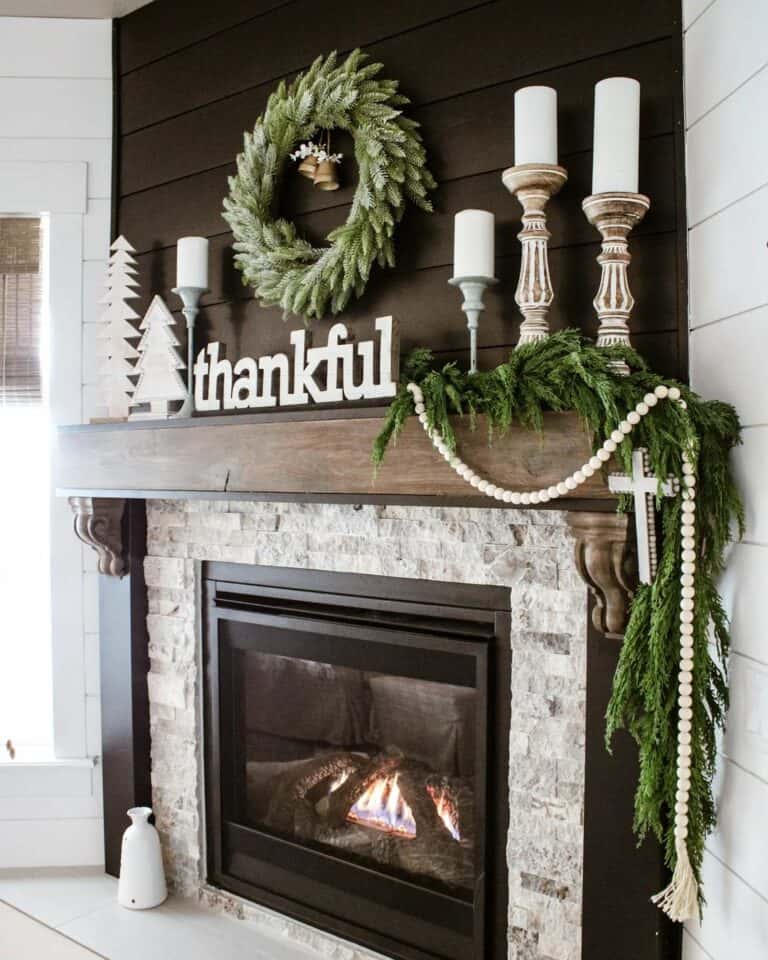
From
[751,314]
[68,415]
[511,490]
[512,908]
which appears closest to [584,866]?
[512,908]

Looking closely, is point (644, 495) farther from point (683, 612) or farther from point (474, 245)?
point (474, 245)

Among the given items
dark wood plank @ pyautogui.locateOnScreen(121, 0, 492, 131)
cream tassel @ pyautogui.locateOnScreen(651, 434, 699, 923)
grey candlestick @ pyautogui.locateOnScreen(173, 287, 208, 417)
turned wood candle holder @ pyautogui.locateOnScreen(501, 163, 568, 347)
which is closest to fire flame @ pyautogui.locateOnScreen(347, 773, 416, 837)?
cream tassel @ pyautogui.locateOnScreen(651, 434, 699, 923)

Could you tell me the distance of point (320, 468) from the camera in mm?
1635

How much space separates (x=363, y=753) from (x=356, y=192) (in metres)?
1.33

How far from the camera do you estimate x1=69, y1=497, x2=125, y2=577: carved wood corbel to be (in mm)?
2189

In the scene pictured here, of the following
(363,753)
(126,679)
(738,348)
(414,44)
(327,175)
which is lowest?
(363,753)

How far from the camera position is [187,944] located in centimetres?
205

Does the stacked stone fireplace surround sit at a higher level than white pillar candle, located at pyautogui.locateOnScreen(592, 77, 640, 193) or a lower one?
lower

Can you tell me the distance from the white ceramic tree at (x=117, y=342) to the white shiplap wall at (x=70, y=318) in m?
0.29

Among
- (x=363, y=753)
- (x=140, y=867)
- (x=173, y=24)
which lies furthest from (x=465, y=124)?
(x=140, y=867)

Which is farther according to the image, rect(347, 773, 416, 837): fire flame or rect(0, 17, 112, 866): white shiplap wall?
rect(0, 17, 112, 866): white shiplap wall

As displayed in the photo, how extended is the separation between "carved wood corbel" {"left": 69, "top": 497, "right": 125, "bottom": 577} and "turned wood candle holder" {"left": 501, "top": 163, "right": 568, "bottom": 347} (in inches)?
48.9

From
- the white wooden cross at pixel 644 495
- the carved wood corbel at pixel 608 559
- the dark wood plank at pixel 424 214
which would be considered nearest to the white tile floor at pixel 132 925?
the carved wood corbel at pixel 608 559

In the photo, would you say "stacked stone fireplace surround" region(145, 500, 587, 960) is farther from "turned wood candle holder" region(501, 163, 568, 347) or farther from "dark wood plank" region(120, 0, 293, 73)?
"dark wood plank" region(120, 0, 293, 73)
